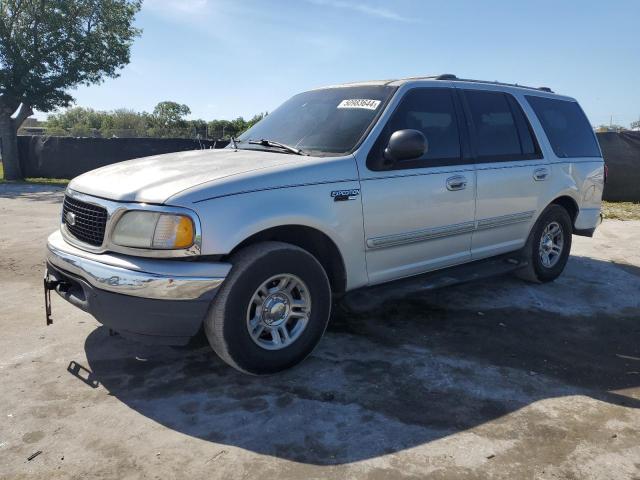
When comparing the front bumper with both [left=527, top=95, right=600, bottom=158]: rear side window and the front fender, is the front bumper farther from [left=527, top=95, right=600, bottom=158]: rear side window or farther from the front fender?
[left=527, top=95, right=600, bottom=158]: rear side window

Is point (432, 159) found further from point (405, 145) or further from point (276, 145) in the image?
point (276, 145)

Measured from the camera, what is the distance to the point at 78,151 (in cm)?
1703

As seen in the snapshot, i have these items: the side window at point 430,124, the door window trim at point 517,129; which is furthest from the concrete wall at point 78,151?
the side window at point 430,124

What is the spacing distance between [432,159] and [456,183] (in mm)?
298

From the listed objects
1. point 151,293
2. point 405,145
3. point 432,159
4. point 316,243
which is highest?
point 405,145

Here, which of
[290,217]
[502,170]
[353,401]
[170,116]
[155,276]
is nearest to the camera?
[155,276]

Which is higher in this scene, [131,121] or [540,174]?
[131,121]

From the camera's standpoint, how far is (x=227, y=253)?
3.10 meters

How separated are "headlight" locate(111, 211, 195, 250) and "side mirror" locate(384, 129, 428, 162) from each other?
5.06 feet

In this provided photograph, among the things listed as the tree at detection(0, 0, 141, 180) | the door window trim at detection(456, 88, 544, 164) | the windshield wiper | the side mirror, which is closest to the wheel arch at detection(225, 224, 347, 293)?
the windshield wiper

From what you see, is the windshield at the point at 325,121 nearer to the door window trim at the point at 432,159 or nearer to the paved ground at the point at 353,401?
the door window trim at the point at 432,159

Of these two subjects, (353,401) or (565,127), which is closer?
(353,401)

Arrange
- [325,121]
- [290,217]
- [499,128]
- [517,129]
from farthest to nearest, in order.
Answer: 1. [517,129]
2. [499,128]
3. [325,121]
4. [290,217]

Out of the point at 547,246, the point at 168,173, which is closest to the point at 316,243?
the point at 168,173
